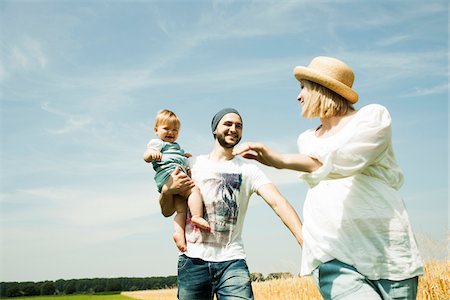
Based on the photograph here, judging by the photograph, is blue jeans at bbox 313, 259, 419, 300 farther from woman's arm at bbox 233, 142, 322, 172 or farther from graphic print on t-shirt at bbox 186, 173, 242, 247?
graphic print on t-shirt at bbox 186, 173, 242, 247

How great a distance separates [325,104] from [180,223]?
231 centimetres

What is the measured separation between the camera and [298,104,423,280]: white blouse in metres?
3.10

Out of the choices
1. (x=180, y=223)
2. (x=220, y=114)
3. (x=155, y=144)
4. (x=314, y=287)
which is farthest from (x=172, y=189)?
(x=314, y=287)

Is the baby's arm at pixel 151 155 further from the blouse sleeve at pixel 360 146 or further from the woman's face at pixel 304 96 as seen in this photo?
the blouse sleeve at pixel 360 146

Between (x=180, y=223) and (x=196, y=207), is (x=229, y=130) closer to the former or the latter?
(x=196, y=207)

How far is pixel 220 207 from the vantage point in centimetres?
495

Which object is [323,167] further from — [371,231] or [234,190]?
[234,190]

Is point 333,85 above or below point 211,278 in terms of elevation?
above

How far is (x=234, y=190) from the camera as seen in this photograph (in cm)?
500

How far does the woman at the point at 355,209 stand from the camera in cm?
310

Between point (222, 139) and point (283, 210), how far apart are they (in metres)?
0.98

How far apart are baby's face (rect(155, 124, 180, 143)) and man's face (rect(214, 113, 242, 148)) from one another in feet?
2.56

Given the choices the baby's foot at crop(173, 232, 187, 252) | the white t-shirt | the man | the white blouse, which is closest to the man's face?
the man

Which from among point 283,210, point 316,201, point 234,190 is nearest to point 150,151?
point 234,190
